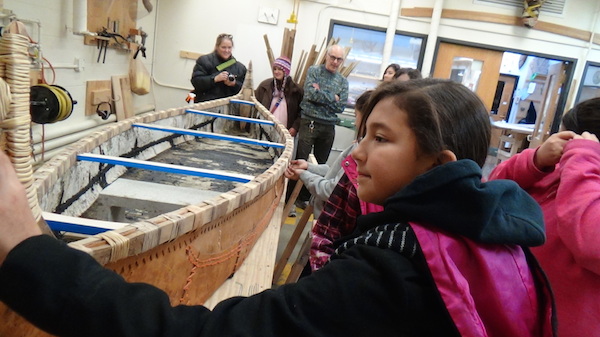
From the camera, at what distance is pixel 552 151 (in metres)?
1.20

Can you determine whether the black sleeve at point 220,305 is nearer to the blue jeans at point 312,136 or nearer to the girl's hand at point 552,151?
the girl's hand at point 552,151

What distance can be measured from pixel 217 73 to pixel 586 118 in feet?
13.0

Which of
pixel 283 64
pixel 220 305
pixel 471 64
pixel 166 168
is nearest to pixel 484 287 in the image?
pixel 220 305

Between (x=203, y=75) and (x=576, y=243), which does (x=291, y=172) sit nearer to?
(x=576, y=243)

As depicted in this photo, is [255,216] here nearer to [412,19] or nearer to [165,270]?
[165,270]

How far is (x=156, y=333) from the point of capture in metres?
0.49

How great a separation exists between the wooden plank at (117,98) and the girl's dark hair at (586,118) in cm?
485

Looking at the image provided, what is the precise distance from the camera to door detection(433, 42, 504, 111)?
6180 millimetres

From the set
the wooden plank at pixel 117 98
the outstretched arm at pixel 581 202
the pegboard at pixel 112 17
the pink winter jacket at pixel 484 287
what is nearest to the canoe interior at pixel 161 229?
the pink winter jacket at pixel 484 287

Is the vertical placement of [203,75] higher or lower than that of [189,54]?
lower

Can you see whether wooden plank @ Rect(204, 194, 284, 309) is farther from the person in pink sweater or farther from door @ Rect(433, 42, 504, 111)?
door @ Rect(433, 42, 504, 111)

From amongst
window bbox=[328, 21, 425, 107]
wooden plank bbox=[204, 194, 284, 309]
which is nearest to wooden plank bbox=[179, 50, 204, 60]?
window bbox=[328, 21, 425, 107]

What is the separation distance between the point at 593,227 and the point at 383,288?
2.37 feet

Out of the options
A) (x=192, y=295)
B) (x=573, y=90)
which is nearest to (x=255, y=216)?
(x=192, y=295)
